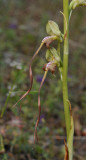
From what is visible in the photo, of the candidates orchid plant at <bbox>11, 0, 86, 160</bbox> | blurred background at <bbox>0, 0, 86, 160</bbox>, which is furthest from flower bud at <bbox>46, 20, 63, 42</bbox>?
blurred background at <bbox>0, 0, 86, 160</bbox>

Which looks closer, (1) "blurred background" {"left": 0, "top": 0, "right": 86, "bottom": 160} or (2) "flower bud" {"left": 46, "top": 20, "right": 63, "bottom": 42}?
(2) "flower bud" {"left": 46, "top": 20, "right": 63, "bottom": 42}

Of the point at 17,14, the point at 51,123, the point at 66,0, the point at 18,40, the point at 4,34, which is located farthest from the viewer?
the point at 17,14

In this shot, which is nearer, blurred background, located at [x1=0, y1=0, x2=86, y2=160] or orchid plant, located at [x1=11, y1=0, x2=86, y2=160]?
orchid plant, located at [x1=11, y1=0, x2=86, y2=160]

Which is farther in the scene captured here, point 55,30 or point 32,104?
point 32,104

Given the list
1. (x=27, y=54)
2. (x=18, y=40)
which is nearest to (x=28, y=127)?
(x=27, y=54)

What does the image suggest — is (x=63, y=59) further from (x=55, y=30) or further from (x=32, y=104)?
(x=32, y=104)

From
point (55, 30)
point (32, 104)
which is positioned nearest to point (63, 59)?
point (55, 30)

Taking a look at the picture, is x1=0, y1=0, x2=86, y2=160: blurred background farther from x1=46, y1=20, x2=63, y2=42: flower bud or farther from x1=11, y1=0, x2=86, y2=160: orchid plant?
x1=46, y1=20, x2=63, y2=42: flower bud

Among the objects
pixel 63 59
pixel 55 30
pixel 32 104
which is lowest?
pixel 32 104

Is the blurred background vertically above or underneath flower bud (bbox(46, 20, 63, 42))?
underneath

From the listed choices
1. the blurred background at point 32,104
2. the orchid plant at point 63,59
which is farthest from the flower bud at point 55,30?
the blurred background at point 32,104

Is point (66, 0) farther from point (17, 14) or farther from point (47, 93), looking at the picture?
point (17, 14)
